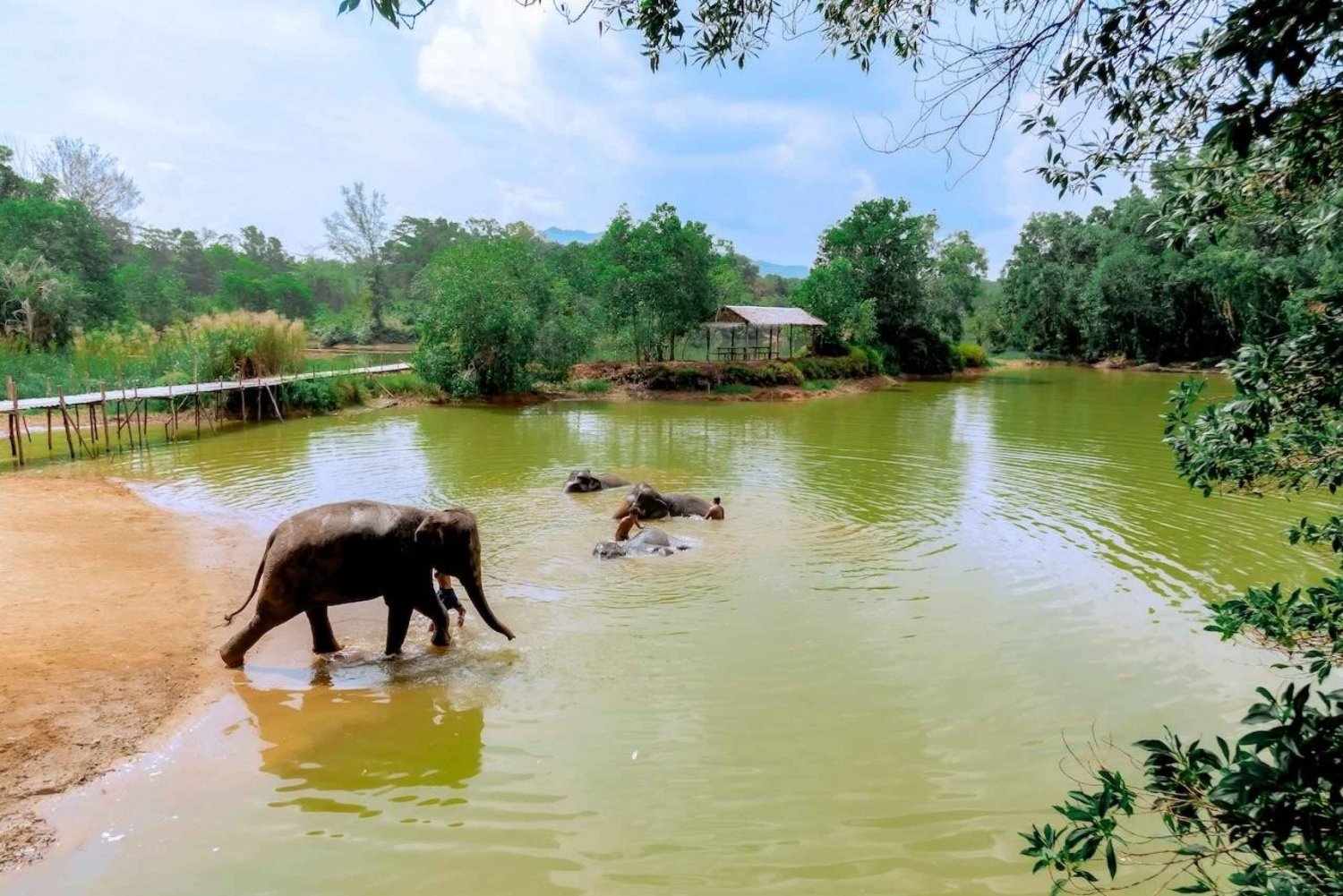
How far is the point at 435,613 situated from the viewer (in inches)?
259

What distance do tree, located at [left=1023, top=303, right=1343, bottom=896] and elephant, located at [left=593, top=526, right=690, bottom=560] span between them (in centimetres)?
600

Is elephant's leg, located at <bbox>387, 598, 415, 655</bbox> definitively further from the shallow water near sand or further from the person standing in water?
the person standing in water

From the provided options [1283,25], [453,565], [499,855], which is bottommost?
[499,855]

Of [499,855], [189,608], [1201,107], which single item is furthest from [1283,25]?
[189,608]

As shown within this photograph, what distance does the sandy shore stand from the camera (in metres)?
4.89

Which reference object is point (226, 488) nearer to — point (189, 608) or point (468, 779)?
point (189, 608)

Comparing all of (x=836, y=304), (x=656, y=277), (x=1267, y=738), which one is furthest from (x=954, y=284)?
(x=1267, y=738)

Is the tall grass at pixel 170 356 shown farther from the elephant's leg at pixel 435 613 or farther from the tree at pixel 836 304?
the tree at pixel 836 304

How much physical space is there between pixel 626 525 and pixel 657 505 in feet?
4.83

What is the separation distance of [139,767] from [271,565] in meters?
1.60

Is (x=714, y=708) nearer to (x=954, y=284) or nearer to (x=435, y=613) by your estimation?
(x=435, y=613)

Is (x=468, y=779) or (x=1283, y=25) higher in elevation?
(x=1283, y=25)

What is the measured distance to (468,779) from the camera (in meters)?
4.93

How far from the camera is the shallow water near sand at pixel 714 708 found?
419 cm
